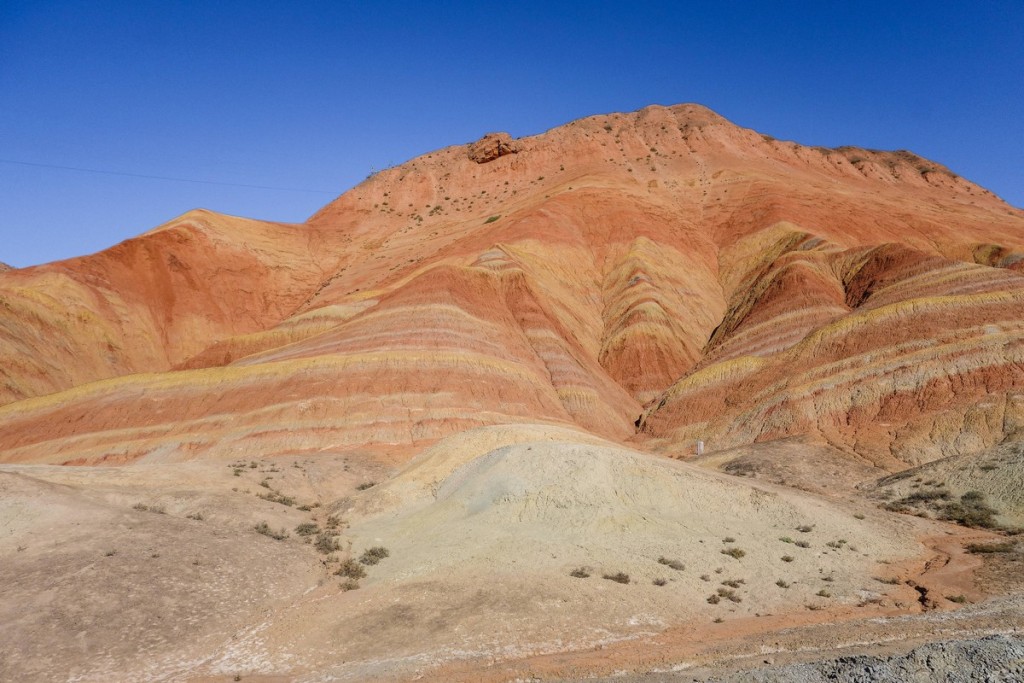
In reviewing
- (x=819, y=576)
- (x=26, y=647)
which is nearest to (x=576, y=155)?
(x=819, y=576)

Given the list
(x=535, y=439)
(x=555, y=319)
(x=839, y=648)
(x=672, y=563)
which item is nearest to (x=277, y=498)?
(x=535, y=439)

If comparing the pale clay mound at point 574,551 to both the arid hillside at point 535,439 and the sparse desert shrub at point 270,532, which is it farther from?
the sparse desert shrub at point 270,532

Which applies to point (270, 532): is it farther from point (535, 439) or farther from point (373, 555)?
point (535, 439)

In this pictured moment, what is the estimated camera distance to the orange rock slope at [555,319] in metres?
39.6

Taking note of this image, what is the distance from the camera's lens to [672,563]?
60.0 feet

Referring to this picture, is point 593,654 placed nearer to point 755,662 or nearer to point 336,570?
point 755,662

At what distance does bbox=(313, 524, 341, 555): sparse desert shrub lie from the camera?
2114 centimetres

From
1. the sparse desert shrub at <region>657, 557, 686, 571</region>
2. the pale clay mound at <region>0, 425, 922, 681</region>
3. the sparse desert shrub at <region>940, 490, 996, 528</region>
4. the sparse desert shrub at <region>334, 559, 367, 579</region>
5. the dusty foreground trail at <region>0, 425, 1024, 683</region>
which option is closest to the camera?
the dusty foreground trail at <region>0, 425, 1024, 683</region>

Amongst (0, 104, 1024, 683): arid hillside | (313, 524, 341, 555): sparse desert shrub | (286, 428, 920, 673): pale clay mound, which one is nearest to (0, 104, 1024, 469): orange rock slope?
(0, 104, 1024, 683): arid hillside

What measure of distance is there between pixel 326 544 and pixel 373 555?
7.19 ft

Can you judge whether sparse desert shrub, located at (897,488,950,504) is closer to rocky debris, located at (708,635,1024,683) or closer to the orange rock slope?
the orange rock slope

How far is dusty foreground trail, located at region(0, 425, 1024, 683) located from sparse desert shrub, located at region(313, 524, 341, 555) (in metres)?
0.10

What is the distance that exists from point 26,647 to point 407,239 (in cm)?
7828

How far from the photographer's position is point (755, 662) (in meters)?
12.3
